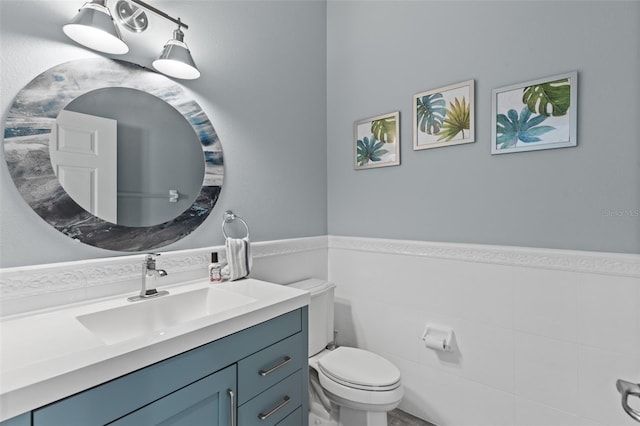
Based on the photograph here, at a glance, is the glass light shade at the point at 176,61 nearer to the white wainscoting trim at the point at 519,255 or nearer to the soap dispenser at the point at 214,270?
the soap dispenser at the point at 214,270

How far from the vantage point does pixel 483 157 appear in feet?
5.42

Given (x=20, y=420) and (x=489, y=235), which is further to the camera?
(x=489, y=235)

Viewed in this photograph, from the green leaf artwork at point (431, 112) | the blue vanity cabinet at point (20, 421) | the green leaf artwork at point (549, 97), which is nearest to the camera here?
the blue vanity cabinet at point (20, 421)

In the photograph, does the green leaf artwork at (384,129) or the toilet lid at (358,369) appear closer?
the toilet lid at (358,369)

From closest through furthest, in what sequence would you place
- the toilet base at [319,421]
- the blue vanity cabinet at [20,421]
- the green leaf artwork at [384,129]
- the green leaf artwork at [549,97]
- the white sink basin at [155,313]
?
the blue vanity cabinet at [20,421]
the white sink basin at [155,313]
the green leaf artwork at [549,97]
the toilet base at [319,421]
the green leaf artwork at [384,129]

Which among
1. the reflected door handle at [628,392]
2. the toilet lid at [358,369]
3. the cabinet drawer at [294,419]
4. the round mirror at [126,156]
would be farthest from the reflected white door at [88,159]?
the reflected door handle at [628,392]

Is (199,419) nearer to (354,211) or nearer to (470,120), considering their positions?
(354,211)

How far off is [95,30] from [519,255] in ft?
6.78

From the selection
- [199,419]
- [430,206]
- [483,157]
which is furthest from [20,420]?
[483,157]

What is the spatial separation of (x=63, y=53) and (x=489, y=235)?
205 centimetres

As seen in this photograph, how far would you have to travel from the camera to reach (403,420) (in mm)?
1845

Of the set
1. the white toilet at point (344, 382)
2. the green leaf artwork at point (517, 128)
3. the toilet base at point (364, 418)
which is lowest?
the toilet base at point (364, 418)

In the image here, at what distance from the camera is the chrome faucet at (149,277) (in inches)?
48.1

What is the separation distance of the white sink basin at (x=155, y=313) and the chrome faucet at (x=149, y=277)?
0.05 metres
